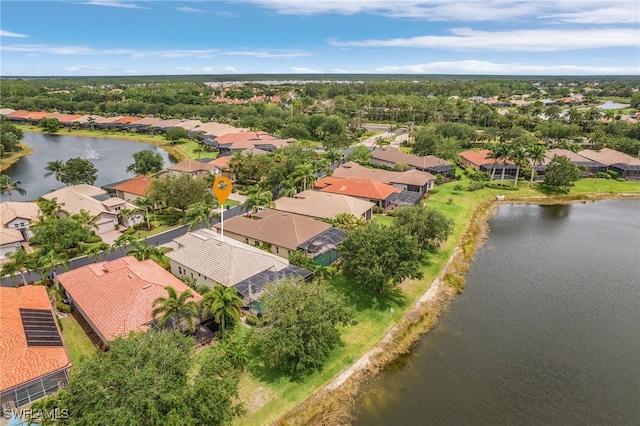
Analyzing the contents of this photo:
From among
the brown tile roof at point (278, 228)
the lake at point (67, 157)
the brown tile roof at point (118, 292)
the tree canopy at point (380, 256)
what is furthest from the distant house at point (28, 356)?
the lake at point (67, 157)

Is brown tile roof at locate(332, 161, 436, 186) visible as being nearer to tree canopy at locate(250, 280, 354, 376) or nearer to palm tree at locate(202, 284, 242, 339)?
tree canopy at locate(250, 280, 354, 376)

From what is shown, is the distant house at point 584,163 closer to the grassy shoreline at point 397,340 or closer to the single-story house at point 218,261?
the grassy shoreline at point 397,340

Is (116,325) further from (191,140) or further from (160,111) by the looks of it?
(160,111)

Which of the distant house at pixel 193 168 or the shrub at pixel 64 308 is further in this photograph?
the distant house at pixel 193 168

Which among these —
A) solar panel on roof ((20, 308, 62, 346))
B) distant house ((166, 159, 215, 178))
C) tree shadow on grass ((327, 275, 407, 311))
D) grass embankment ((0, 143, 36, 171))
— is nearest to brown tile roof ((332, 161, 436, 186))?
distant house ((166, 159, 215, 178))

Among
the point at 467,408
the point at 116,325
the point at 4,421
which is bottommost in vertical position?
the point at 467,408

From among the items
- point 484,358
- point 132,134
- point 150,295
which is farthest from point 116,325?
point 132,134

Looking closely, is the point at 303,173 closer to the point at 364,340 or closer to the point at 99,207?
the point at 99,207
